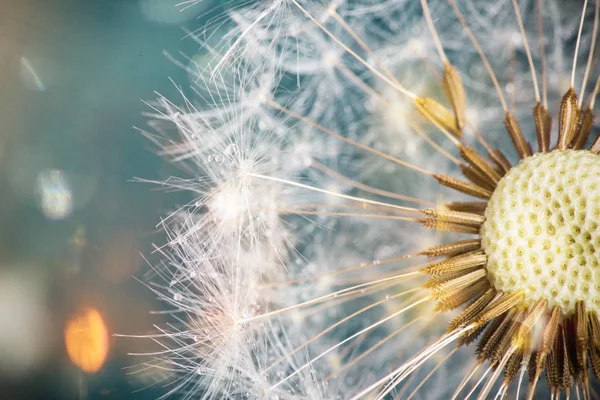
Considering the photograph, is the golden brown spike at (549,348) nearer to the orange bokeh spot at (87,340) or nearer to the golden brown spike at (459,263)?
the golden brown spike at (459,263)

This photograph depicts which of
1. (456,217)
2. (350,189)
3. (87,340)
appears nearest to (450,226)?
(456,217)

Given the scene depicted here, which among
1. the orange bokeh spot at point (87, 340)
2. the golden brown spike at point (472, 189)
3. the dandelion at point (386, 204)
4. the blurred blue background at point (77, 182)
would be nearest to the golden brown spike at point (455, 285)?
the dandelion at point (386, 204)

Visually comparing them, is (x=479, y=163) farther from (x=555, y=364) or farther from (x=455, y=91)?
(x=555, y=364)

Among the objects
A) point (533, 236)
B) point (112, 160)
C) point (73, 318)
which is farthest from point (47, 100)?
point (533, 236)

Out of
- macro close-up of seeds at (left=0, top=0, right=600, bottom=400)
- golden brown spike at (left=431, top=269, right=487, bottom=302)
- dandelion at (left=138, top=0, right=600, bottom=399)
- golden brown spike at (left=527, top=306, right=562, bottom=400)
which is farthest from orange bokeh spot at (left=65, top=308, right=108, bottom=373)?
golden brown spike at (left=527, top=306, right=562, bottom=400)

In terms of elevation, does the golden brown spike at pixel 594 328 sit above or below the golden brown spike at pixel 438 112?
below

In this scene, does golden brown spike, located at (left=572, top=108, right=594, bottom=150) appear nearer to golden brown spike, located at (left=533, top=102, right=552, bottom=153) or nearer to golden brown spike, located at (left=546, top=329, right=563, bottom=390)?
golden brown spike, located at (left=533, top=102, right=552, bottom=153)

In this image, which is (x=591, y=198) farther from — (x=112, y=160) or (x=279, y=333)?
(x=112, y=160)
